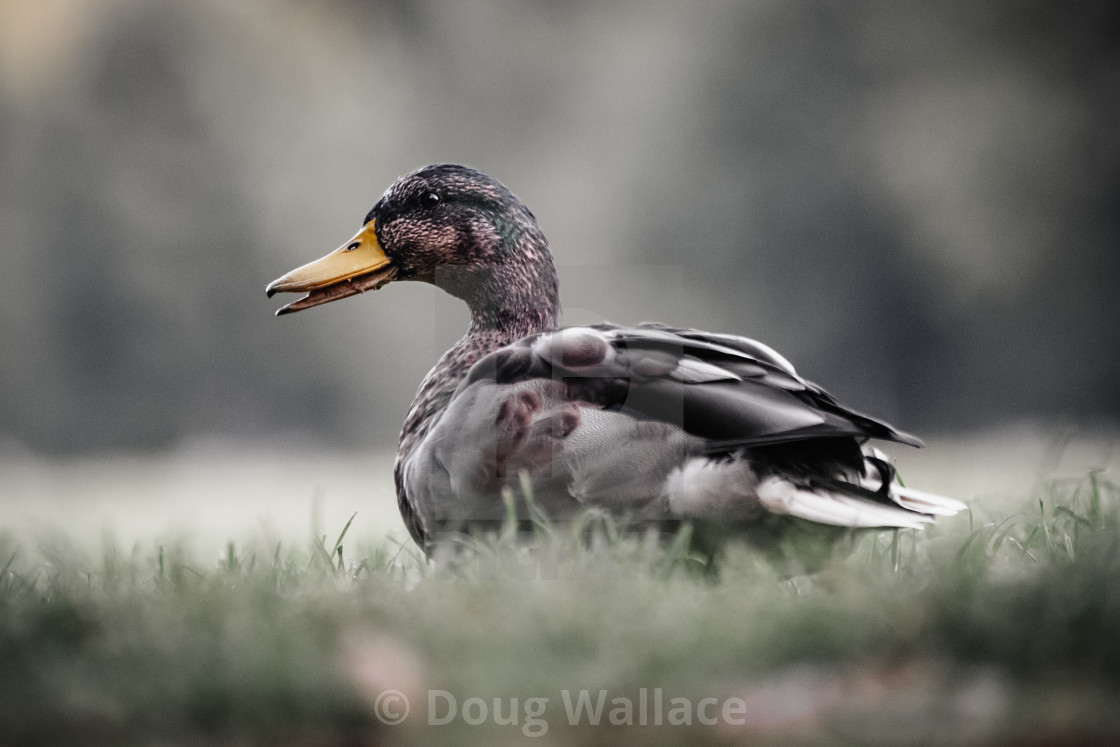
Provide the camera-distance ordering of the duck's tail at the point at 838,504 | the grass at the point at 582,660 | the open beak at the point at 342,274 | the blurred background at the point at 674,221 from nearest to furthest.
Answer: the grass at the point at 582,660, the duck's tail at the point at 838,504, the open beak at the point at 342,274, the blurred background at the point at 674,221

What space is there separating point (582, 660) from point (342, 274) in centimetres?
162

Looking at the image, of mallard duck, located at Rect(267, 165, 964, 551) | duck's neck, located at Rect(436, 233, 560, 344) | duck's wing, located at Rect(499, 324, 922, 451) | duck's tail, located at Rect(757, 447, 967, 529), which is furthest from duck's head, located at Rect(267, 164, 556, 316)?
duck's tail, located at Rect(757, 447, 967, 529)

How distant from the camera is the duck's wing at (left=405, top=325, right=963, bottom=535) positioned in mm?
1979

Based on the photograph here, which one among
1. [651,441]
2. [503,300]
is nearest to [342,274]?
[503,300]

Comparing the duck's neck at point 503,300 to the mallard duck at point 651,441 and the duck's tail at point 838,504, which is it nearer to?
the mallard duck at point 651,441

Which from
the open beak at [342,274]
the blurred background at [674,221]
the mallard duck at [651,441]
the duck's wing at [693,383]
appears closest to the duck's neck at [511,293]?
the open beak at [342,274]

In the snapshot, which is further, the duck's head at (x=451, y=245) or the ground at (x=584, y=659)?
the duck's head at (x=451, y=245)

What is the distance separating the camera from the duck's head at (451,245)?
2.86 meters

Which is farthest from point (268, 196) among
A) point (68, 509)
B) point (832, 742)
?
point (832, 742)

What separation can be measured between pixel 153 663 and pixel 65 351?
13.8 m

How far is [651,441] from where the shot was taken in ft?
6.75

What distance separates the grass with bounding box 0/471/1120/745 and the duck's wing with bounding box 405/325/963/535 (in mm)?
209

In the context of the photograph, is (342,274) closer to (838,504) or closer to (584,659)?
(838,504)

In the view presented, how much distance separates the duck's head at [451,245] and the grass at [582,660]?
1168mm
